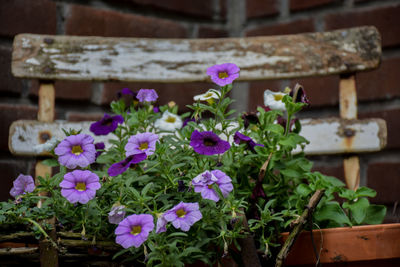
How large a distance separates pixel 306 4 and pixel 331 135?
510 mm

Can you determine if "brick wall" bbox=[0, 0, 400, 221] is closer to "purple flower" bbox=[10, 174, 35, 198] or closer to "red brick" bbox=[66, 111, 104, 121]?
"red brick" bbox=[66, 111, 104, 121]

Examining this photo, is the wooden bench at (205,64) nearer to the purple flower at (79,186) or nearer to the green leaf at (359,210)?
the green leaf at (359,210)

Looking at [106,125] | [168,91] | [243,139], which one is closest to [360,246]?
[243,139]

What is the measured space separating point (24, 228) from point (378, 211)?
1.88ft

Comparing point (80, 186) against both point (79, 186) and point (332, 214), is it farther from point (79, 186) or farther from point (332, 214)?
point (332, 214)

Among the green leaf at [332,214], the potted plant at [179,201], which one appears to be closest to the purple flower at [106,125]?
the potted plant at [179,201]

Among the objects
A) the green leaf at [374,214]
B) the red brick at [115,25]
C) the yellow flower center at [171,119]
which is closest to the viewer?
the green leaf at [374,214]

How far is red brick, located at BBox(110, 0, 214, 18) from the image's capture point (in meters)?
1.34

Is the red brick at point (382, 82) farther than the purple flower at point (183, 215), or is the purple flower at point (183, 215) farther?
the red brick at point (382, 82)

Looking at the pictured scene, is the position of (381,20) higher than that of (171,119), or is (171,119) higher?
(381,20)

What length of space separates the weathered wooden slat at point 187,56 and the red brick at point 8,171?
0.25m

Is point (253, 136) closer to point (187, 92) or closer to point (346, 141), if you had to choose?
point (346, 141)

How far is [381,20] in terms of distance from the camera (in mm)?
1222

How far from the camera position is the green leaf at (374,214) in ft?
2.56
